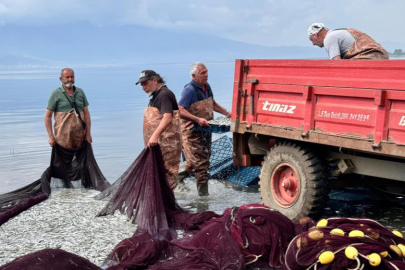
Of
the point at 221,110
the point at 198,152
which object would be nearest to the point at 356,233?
the point at 198,152

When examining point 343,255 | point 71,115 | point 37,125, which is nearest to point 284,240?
point 343,255

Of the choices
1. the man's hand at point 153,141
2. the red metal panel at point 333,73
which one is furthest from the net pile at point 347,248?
the man's hand at point 153,141

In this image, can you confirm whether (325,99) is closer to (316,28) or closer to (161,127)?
(316,28)

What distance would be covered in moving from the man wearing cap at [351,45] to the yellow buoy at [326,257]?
2883 mm

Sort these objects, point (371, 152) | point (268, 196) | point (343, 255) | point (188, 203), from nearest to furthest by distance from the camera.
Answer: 1. point (343, 255)
2. point (371, 152)
3. point (268, 196)
4. point (188, 203)

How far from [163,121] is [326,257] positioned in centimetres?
324

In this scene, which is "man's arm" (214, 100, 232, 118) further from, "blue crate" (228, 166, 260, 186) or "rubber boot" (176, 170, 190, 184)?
"rubber boot" (176, 170, 190, 184)

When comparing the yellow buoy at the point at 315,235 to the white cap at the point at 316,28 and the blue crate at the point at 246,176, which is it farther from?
the blue crate at the point at 246,176

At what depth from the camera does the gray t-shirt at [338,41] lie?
6816 millimetres

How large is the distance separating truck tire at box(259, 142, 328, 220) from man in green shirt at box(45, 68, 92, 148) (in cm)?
298

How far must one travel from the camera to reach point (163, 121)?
7.19 metres

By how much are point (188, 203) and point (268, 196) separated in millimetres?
1636

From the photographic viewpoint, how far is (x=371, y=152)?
5969 mm

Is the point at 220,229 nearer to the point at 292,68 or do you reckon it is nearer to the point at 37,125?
the point at 292,68
